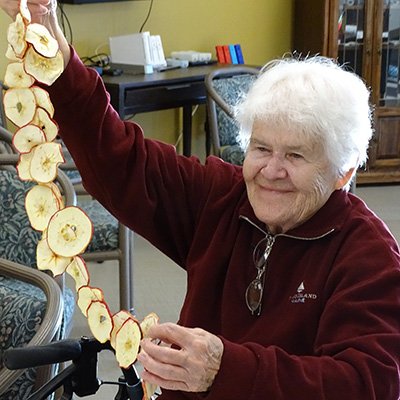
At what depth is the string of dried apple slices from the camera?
3.80 ft

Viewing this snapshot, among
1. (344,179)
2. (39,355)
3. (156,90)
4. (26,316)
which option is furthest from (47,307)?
(156,90)

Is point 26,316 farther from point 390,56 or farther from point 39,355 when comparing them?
point 390,56

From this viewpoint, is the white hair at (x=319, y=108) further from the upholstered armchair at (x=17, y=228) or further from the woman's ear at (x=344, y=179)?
the upholstered armchair at (x=17, y=228)

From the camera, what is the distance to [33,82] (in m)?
1.20

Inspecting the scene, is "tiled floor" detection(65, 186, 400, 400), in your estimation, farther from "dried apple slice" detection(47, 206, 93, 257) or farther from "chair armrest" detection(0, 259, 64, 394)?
"dried apple slice" detection(47, 206, 93, 257)

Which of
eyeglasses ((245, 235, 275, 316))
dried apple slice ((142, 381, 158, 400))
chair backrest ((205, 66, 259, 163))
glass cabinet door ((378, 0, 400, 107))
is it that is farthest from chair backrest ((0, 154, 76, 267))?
glass cabinet door ((378, 0, 400, 107))

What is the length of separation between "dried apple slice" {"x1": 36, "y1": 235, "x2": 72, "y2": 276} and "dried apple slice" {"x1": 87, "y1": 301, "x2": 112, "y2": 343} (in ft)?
0.23

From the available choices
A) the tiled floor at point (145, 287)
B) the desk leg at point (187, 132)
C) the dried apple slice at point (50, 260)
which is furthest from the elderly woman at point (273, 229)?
the desk leg at point (187, 132)

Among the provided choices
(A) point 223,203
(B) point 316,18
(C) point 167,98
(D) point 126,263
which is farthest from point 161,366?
(B) point 316,18

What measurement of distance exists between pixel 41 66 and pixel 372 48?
4175mm

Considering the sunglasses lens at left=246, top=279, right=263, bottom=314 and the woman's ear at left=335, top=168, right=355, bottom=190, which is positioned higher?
the woman's ear at left=335, top=168, right=355, bottom=190

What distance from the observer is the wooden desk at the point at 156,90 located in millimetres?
4168

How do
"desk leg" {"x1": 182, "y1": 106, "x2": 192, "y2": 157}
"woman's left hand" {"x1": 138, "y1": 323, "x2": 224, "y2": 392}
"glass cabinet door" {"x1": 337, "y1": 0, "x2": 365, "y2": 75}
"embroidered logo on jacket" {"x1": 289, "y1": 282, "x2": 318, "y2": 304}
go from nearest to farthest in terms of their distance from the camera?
"woman's left hand" {"x1": 138, "y1": 323, "x2": 224, "y2": 392} < "embroidered logo on jacket" {"x1": 289, "y1": 282, "x2": 318, "y2": 304} < "desk leg" {"x1": 182, "y1": 106, "x2": 192, "y2": 157} < "glass cabinet door" {"x1": 337, "y1": 0, "x2": 365, "y2": 75}

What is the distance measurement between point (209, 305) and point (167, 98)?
295cm
